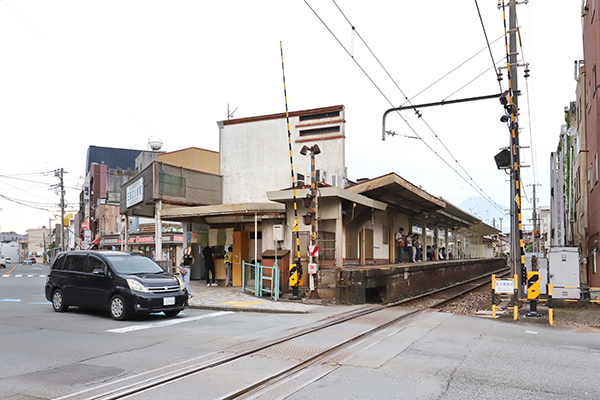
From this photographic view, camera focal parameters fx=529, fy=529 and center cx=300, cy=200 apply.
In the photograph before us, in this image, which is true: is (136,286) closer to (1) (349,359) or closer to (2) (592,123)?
(1) (349,359)

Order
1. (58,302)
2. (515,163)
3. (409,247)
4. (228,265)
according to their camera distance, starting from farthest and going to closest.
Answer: (409,247), (228,265), (515,163), (58,302)

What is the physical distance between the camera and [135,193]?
22.5m

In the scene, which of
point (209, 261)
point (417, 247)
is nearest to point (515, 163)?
point (209, 261)

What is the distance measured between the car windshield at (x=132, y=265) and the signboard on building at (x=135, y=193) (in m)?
8.16

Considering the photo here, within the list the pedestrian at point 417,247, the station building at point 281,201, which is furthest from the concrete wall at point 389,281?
the pedestrian at point 417,247

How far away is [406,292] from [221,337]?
40.2ft

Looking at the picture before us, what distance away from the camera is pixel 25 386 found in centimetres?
603

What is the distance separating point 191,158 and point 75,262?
2021 cm

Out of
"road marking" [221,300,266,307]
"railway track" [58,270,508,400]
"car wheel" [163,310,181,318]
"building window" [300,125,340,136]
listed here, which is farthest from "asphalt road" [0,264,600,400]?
"building window" [300,125,340,136]

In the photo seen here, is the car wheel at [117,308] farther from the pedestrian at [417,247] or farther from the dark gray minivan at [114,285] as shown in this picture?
the pedestrian at [417,247]

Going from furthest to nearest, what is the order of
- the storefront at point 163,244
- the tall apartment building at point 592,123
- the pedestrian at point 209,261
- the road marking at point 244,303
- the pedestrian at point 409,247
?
the storefront at point 163,244 → the pedestrian at point 409,247 → the pedestrian at point 209,261 → the tall apartment building at point 592,123 → the road marking at point 244,303

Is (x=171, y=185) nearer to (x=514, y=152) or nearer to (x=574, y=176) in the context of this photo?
(x=514, y=152)

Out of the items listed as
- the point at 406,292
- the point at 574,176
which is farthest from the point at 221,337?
the point at 574,176

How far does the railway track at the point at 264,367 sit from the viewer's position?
589 centimetres
